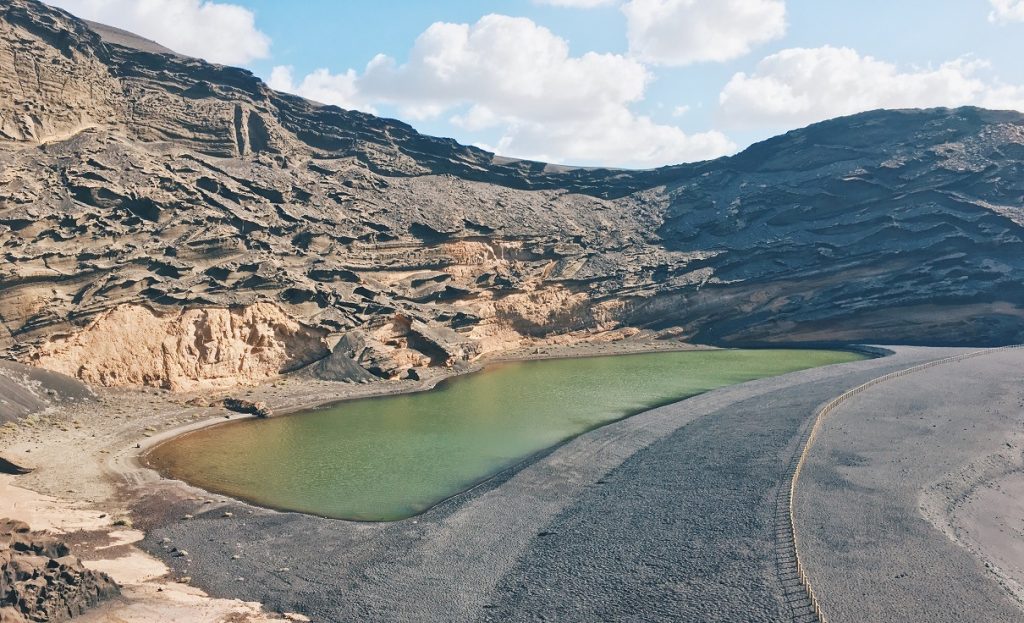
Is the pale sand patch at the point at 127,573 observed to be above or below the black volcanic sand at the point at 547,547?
above

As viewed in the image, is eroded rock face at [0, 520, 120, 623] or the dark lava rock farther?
the dark lava rock

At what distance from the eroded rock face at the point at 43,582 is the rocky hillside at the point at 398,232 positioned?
2417 cm

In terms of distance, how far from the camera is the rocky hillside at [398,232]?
130 ft

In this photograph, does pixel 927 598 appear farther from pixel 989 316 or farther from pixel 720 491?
pixel 989 316

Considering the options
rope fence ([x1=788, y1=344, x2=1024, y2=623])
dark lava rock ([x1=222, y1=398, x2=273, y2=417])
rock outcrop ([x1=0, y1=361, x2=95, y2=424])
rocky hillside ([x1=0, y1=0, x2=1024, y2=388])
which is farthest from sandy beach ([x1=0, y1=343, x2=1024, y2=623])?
rocky hillside ([x1=0, y1=0, x2=1024, y2=388])

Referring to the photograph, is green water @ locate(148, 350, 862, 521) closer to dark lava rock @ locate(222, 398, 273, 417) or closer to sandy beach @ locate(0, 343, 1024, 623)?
dark lava rock @ locate(222, 398, 273, 417)

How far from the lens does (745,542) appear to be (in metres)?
17.7

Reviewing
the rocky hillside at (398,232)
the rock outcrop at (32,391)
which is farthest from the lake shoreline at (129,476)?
the rocky hillside at (398,232)

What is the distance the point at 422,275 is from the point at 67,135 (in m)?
29.2

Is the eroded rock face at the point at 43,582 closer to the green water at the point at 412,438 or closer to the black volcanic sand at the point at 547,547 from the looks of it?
the black volcanic sand at the point at 547,547

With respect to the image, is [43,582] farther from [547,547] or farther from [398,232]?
[398,232]

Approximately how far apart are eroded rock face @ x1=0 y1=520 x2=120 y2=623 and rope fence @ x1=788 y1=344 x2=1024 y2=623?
56.0 feet

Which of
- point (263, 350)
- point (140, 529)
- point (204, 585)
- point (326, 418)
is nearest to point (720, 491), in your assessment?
point (204, 585)

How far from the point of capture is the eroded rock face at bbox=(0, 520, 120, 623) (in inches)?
537
